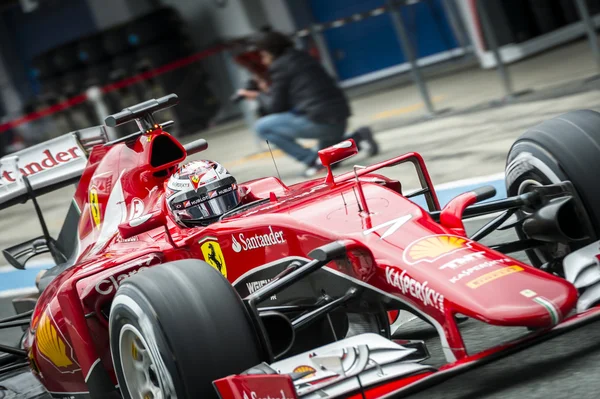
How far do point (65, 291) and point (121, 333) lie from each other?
2.34 ft

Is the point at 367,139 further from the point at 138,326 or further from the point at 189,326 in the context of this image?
the point at 189,326

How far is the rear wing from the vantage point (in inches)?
262

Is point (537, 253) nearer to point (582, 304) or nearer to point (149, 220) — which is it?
point (582, 304)

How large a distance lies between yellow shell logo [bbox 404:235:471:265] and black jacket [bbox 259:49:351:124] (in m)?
6.68

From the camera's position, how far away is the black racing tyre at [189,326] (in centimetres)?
377

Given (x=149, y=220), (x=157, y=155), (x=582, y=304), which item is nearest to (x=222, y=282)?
(x=149, y=220)

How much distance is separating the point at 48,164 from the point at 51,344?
1.82 metres

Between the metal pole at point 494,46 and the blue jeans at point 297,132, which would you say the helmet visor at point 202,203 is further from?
the metal pole at point 494,46

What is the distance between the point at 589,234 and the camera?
173 inches

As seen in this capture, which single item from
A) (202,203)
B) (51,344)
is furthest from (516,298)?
(51,344)

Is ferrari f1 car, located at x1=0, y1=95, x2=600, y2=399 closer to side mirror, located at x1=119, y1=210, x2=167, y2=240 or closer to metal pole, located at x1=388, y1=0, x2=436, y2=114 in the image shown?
side mirror, located at x1=119, y1=210, x2=167, y2=240

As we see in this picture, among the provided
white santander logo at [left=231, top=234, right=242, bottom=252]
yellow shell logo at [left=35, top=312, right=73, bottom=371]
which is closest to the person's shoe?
yellow shell logo at [left=35, top=312, right=73, bottom=371]

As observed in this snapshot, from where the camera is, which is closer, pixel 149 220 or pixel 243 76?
pixel 149 220

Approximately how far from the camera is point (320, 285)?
4438mm
